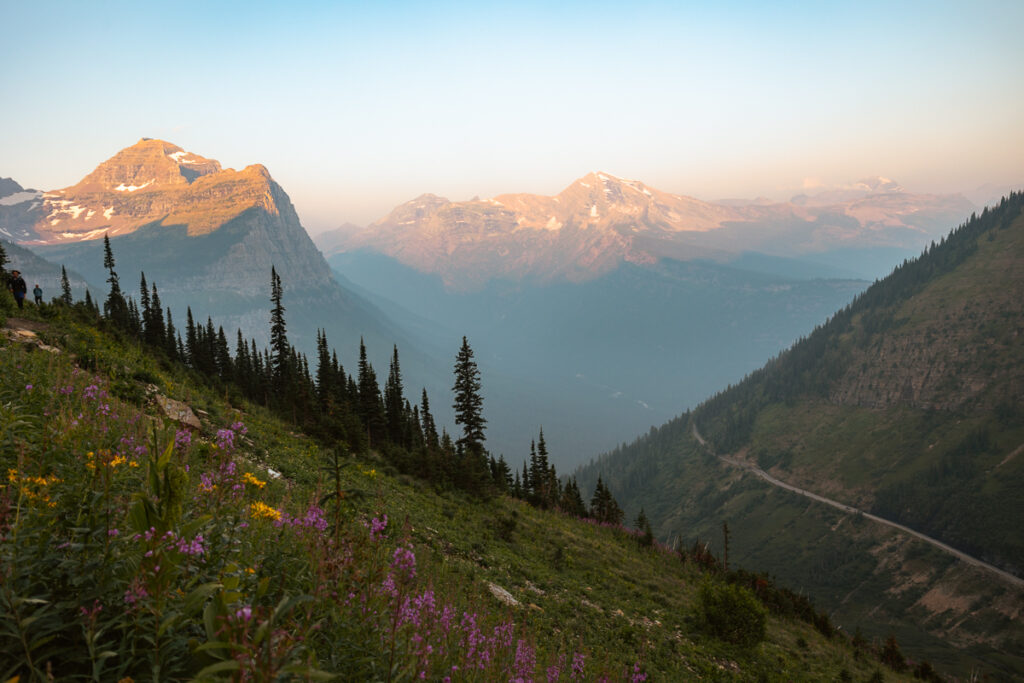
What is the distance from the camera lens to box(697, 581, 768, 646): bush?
2030cm

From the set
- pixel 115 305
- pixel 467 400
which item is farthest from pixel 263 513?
pixel 115 305

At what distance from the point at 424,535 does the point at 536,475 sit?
57.8 metres

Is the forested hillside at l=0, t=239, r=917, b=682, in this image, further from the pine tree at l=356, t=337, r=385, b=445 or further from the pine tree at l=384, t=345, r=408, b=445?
the pine tree at l=384, t=345, r=408, b=445

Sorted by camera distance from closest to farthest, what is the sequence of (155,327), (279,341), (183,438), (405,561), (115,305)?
(405,561) → (183,438) → (279,341) → (115,305) → (155,327)

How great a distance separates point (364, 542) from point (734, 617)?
21.0m

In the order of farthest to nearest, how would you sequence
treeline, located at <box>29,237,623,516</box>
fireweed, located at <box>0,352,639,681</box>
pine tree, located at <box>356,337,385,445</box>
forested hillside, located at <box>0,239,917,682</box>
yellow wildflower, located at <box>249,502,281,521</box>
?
pine tree, located at <box>356,337,385,445</box>, treeline, located at <box>29,237,623,516</box>, yellow wildflower, located at <box>249,502,281,521</box>, forested hillside, located at <box>0,239,917,682</box>, fireweed, located at <box>0,352,639,681</box>

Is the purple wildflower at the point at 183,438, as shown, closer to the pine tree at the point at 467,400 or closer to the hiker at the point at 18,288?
the hiker at the point at 18,288

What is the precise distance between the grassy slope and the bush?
668 millimetres

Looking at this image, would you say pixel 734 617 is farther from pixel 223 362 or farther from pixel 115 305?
pixel 115 305

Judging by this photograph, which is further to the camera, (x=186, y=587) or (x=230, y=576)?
(x=230, y=576)

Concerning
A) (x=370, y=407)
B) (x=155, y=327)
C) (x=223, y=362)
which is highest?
(x=155, y=327)

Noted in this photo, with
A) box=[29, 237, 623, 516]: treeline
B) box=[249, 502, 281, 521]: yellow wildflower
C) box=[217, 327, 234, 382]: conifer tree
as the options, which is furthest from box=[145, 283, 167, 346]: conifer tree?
box=[249, 502, 281, 521]: yellow wildflower

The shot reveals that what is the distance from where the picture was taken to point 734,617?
67.2ft

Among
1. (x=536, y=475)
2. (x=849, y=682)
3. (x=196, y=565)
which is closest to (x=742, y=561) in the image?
(x=536, y=475)
